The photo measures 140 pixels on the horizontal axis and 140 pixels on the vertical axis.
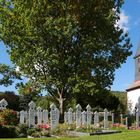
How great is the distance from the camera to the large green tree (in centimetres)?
4053

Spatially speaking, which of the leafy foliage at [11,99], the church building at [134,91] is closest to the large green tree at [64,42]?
the leafy foliage at [11,99]

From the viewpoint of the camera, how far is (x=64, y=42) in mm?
41188

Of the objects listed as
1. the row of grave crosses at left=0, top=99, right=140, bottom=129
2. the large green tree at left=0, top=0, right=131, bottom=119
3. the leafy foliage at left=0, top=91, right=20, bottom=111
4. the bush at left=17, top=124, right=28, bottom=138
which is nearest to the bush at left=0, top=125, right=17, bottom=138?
the bush at left=17, top=124, right=28, bottom=138

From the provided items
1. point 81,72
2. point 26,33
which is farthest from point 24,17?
point 81,72

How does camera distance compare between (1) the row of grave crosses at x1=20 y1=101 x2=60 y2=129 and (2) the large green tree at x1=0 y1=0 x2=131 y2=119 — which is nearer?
(1) the row of grave crosses at x1=20 y1=101 x2=60 y2=129

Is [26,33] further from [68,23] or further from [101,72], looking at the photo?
[101,72]

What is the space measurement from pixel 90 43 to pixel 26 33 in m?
5.76

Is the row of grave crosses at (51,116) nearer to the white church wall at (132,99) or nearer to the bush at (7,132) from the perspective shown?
the bush at (7,132)

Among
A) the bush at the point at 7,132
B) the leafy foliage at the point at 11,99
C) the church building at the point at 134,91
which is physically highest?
the church building at the point at 134,91

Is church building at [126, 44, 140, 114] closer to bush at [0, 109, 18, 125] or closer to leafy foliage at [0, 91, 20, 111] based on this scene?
leafy foliage at [0, 91, 20, 111]

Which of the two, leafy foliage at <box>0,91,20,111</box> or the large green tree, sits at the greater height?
the large green tree

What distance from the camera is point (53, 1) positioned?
41938 millimetres

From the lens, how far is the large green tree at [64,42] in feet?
133

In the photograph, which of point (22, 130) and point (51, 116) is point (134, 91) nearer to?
point (51, 116)
